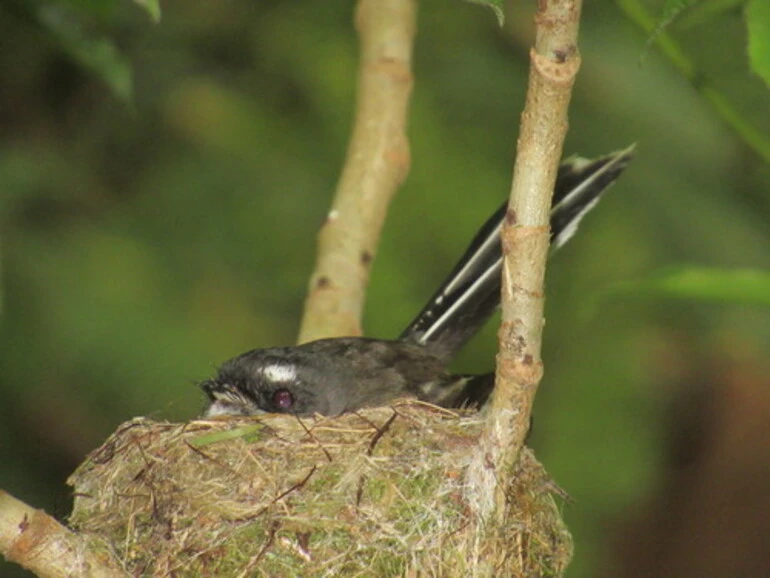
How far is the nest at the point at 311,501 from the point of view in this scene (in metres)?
3.03

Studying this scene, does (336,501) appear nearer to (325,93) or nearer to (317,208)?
(317,208)

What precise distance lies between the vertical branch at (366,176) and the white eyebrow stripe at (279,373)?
0.18 meters

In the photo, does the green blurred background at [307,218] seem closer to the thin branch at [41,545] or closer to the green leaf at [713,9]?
the green leaf at [713,9]

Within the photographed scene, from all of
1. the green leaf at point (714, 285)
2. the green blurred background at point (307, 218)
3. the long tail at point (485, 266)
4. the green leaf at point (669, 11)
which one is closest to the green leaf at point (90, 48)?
the long tail at point (485, 266)

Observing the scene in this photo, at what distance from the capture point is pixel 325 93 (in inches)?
215

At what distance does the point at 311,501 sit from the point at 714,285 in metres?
1.45

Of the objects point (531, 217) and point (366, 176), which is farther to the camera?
point (366, 176)

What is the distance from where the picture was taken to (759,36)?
2223 millimetres

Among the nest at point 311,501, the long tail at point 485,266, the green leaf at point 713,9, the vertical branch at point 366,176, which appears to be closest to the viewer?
the green leaf at point 713,9

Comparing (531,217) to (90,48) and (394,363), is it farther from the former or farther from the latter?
(394,363)

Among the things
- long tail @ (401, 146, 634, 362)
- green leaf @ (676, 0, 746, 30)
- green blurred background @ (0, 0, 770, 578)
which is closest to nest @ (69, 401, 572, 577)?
long tail @ (401, 146, 634, 362)

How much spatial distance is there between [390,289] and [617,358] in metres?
0.93

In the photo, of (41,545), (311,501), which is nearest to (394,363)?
(311,501)

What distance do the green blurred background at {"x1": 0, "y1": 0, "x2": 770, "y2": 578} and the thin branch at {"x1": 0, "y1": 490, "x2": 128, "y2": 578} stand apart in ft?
6.76
